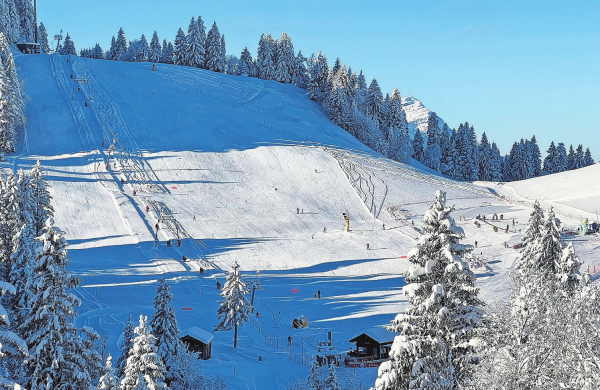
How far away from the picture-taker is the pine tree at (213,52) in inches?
4748

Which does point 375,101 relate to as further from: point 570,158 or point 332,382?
point 332,382

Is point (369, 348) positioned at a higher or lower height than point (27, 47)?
lower

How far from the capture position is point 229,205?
64750 millimetres

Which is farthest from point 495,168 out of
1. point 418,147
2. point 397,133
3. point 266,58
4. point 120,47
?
point 120,47

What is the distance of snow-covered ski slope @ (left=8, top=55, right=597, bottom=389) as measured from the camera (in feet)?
130

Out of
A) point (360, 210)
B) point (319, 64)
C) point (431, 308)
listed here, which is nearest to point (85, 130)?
point (360, 210)

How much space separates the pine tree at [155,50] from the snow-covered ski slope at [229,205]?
1617 centimetres

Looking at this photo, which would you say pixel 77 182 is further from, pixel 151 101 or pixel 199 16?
pixel 199 16

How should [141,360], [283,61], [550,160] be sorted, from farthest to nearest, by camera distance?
[283,61] → [550,160] → [141,360]

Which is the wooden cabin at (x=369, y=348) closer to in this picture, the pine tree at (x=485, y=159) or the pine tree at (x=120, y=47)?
the pine tree at (x=485, y=159)

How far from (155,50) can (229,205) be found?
74.4 m

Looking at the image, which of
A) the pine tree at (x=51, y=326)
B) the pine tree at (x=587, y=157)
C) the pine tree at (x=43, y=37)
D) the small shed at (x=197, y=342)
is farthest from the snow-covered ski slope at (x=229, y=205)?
the pine tree at (x=587, y=157)

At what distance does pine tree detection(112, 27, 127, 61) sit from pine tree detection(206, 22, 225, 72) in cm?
2181

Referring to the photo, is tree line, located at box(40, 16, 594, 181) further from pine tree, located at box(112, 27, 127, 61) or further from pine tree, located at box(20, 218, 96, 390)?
pine tree, located at box(20, 218, 96, 390)
